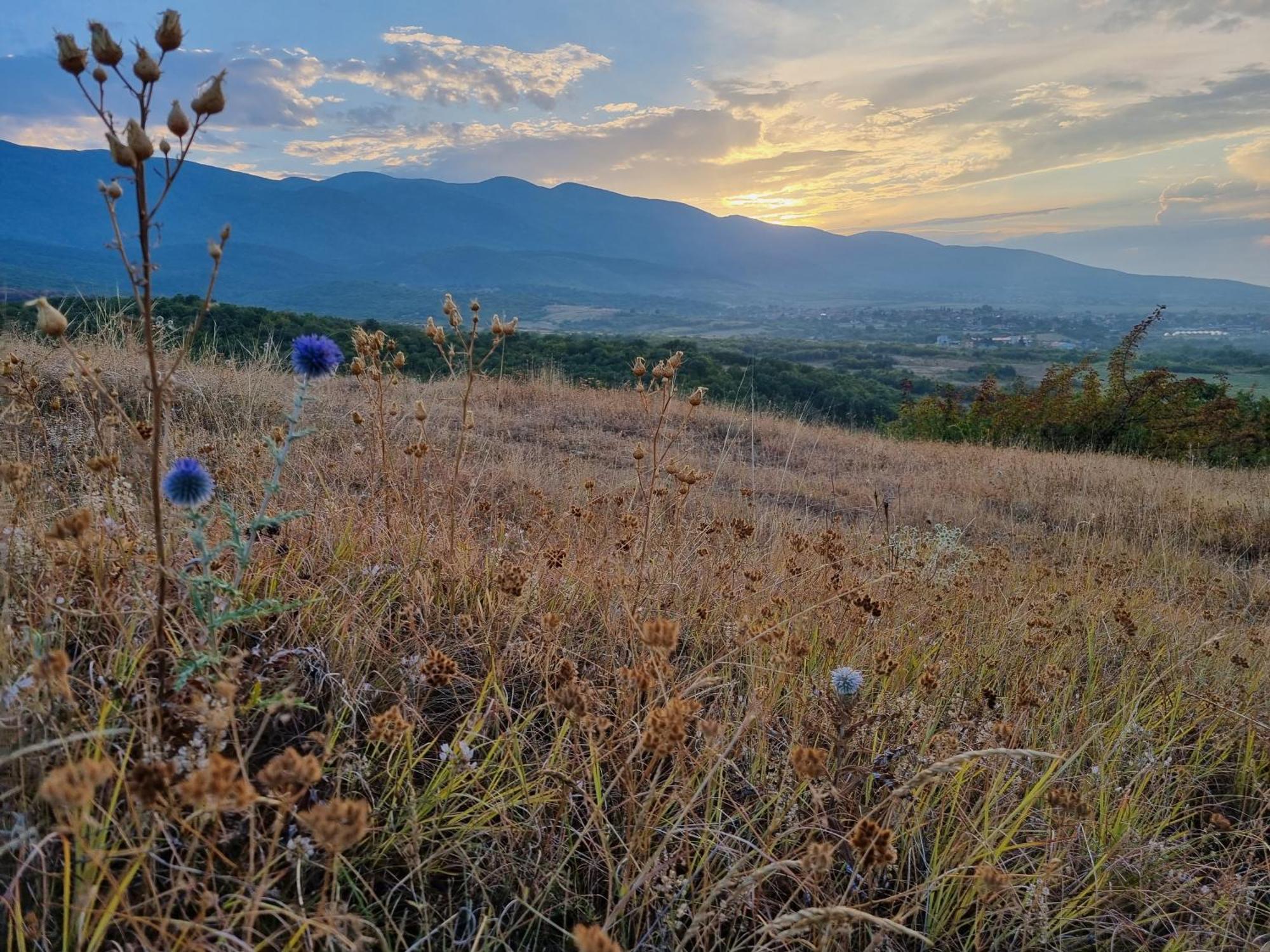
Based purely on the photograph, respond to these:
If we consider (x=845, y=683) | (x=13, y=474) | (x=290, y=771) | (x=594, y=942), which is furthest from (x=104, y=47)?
(x=845, y=683)

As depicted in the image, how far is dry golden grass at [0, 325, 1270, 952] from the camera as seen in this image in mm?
1129

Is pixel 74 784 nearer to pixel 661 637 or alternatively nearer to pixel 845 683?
pixel 661 637

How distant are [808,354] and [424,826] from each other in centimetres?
5690

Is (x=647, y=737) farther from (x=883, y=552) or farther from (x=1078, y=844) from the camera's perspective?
(x=883, y=552)

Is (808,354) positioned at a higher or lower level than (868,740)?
higher

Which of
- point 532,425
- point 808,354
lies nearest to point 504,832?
point 532,425

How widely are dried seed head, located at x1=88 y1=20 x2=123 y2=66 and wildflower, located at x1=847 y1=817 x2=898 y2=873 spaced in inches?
64.2

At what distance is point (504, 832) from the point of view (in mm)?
1472

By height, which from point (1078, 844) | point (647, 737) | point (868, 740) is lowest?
point (1078, 844)

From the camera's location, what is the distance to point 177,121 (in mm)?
1142

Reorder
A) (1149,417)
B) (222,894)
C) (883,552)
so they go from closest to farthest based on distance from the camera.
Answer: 1. (222,894)
2. (883,552)
3. (1149,417)

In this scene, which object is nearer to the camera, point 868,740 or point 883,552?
point 868,740

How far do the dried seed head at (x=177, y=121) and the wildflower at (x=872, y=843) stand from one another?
1537 mm

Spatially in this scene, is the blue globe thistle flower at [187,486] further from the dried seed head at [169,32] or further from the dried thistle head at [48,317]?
the dried seed head at [169,32]
